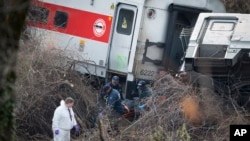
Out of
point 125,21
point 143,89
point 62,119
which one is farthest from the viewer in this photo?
point 125,21

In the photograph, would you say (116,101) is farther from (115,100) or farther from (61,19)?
(61,19)

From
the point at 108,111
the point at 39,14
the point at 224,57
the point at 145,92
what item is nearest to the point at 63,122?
the point at 108,111

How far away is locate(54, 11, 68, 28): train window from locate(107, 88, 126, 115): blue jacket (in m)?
3.52

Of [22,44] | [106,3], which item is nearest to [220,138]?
[22,44]

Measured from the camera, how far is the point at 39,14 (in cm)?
1648

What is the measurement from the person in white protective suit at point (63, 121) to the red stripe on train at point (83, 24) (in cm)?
434

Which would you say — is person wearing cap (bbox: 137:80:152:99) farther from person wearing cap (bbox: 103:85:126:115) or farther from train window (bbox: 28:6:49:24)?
train window (bbox: 28:6:49:24)

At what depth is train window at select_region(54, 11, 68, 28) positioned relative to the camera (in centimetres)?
1634

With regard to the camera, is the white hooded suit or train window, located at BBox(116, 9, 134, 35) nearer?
the white hooded suit

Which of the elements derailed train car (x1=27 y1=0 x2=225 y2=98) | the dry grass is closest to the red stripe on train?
derailed train car (x1=27 y1=0 x2=225 y2=98)

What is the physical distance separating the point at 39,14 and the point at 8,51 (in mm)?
12062

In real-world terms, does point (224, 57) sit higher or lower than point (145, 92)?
higher

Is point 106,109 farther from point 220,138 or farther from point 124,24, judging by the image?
point 124,24

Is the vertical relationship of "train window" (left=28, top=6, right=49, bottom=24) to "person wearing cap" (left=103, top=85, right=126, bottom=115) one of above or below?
above
